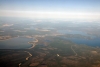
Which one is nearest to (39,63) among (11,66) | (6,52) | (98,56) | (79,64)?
(11,66)

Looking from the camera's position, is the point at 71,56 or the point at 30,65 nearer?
the point at 30,65

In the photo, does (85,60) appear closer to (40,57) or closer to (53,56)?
(53,56)

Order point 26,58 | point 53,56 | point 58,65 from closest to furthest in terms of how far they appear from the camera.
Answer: point 58,65
point 26,58
point 53,56

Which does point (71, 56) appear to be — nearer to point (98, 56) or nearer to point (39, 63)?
point (98, 56)

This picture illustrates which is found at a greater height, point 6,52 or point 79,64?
point 6,52

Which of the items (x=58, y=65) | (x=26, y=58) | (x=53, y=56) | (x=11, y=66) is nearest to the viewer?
(x=11, y=66)

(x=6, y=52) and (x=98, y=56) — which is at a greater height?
(x=6, y=52)

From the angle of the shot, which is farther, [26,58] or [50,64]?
[26,58]

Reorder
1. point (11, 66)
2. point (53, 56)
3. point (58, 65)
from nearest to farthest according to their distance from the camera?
point (11, 66), point (58, 65), point (53, 56)

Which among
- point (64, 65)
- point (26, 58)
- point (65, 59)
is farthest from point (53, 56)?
point (26, 58)
